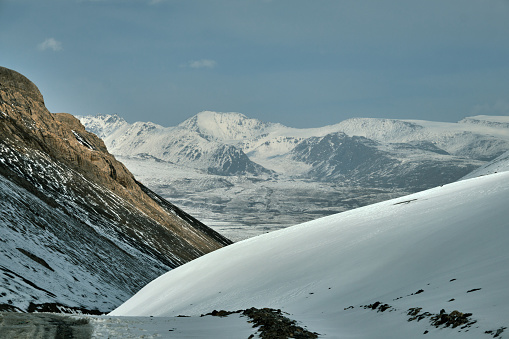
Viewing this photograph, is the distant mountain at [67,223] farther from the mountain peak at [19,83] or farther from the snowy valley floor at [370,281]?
the snowy valley floor at [370,281]

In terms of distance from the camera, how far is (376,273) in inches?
833

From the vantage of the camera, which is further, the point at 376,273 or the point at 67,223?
the point at 67,223

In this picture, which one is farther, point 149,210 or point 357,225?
point 149,210

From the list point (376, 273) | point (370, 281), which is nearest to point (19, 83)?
point (376, 273)

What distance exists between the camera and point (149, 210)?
129875 millimetres

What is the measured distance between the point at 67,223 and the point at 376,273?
70749mm

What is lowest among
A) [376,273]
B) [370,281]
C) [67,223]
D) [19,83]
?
[370,281]

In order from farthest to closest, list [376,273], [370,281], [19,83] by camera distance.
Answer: [19,83]
[376,273]
[370,281]

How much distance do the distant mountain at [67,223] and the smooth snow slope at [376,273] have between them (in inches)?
679

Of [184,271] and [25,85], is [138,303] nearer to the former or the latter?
[184,271]

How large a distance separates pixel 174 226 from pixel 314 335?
395ft

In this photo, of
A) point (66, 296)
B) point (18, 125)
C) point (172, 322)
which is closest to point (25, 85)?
point (18, 125)

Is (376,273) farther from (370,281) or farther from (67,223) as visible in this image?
(67,223)

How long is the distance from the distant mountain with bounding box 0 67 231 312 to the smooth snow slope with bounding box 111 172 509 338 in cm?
1724
